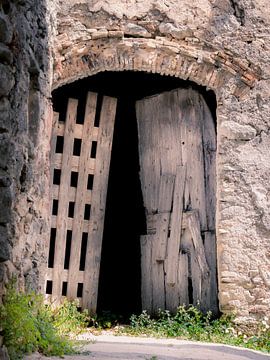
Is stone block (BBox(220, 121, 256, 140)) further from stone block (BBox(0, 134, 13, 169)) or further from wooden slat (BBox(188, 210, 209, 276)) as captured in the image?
stone block (BBox(0, 134, 13, 169))

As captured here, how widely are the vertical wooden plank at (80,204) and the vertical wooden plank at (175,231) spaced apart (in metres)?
0.95

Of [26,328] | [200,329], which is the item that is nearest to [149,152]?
[200,329]

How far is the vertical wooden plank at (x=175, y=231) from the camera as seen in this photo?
232 inches

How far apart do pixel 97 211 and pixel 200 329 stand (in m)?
1.66

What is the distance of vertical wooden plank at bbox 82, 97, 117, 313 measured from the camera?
236 inches

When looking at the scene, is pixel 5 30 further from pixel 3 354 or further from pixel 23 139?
pixel 3 354

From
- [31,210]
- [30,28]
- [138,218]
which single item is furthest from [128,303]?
[30,28]

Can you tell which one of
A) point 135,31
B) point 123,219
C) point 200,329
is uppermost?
point 135,31

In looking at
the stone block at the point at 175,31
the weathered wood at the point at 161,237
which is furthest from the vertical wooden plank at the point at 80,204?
the stone block at the point at 175,31

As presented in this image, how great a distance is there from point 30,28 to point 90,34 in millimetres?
1874

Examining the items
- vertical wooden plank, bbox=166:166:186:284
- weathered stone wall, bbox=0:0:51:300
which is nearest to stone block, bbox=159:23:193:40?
vertical wooden plank, bbox=166:166:186:284

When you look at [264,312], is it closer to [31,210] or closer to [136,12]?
[31,210]

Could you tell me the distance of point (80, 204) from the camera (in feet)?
19.8

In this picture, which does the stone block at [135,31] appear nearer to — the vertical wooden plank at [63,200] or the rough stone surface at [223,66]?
the rough stone surface at [223,66]
